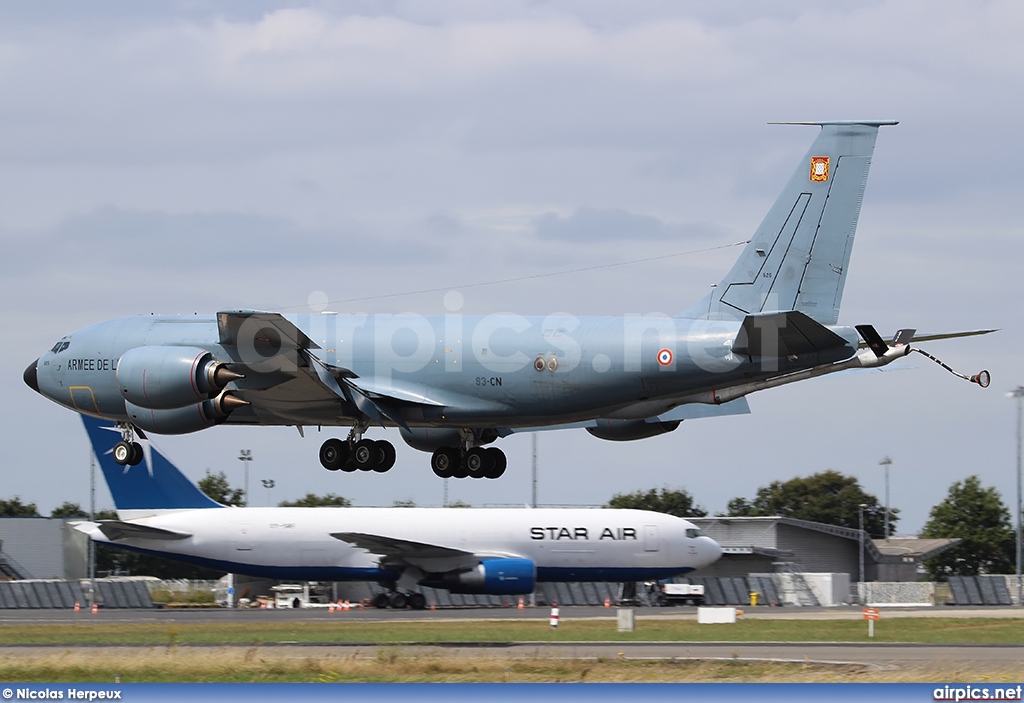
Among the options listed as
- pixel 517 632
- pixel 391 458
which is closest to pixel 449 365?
pixel 391 458

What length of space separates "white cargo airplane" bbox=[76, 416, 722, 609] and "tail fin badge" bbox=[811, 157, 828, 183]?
38.6 meters

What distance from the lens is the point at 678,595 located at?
93.6 metres

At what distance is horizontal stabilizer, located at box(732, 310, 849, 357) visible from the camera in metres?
42.7

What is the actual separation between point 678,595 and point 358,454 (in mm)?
45959

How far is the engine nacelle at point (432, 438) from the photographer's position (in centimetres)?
5553

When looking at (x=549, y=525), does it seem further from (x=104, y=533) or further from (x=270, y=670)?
(x=270, y=670)

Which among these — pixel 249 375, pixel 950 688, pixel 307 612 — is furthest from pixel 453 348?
pixel 307 612

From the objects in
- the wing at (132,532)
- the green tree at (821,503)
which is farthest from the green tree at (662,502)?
the wing at (132,532)

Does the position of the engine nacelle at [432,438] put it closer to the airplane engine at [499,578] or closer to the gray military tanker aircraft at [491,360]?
the gray military tanker aircraft at [491,360]

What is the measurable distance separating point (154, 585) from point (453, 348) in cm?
6643

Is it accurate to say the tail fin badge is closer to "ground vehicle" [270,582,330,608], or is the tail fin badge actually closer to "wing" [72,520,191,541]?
"wing" [72,520,191,541]

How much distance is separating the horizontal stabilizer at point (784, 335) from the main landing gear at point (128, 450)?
22.5m

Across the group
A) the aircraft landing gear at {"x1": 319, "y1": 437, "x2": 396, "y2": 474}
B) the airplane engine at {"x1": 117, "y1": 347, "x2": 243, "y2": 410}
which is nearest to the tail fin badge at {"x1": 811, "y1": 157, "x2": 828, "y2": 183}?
the aircraft landing gear at {"x1": 319, "y1": 437, "x2": 396, "y2": 474}

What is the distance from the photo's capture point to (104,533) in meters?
83.2
